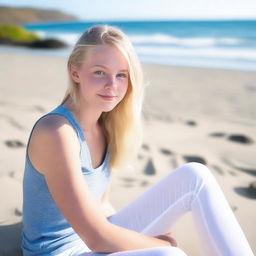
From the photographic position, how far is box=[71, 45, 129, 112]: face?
1.88m

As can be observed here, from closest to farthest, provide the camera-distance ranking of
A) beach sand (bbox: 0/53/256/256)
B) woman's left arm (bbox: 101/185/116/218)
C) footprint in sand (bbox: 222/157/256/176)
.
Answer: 1. woman's left arm (bbox: 101/185/116/218)
2. beach sand (bbox: 0/53/256/256)
3. footprint in sand (bbox: 222/157/256/176)

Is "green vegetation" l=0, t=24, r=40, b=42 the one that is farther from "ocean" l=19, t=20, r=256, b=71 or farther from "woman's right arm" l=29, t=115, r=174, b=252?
"woman's right arm" l=29, t=115, r=174, b=252

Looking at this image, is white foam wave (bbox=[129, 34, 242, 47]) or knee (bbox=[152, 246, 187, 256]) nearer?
knee (bbox=[152, 246, 187, 256])

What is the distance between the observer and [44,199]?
1.89m

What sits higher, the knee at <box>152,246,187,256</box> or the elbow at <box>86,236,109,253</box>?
the knee at <box>152,246,187,256</box>

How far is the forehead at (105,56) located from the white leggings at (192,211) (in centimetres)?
71

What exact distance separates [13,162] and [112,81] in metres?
1.87

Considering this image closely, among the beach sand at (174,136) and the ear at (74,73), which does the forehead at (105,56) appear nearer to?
the ear at (74,73)

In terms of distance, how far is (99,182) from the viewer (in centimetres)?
207

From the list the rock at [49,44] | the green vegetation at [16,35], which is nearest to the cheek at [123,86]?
the rock at [49,44]

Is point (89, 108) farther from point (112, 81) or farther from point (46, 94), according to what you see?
point (46, 94)

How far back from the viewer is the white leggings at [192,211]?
184 centimetres

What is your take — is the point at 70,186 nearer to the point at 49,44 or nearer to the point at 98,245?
the point at 98,245

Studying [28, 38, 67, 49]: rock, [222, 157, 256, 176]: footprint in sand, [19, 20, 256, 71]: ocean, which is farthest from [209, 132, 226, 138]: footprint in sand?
[28, 38, 67, 49]: rock
